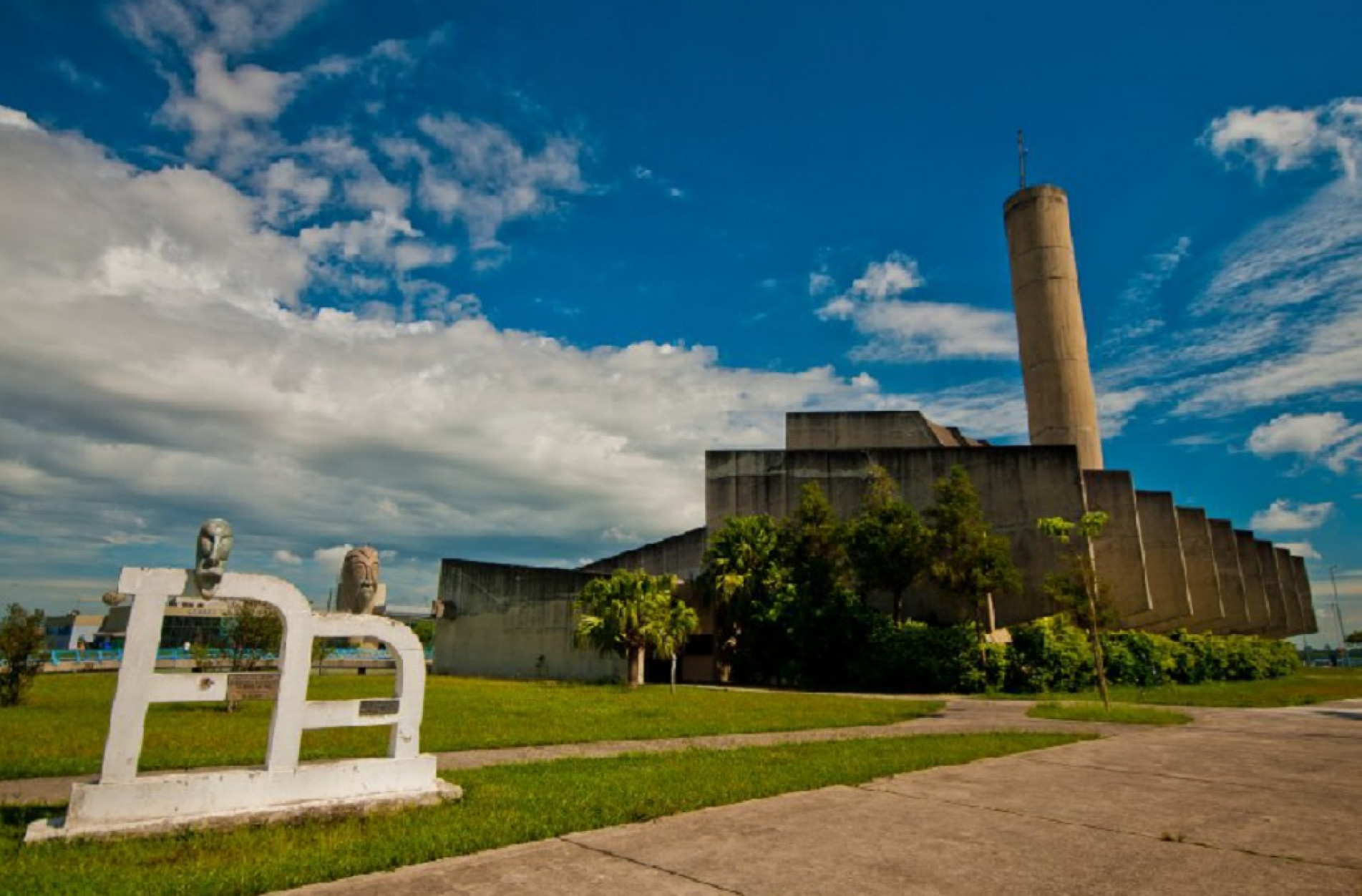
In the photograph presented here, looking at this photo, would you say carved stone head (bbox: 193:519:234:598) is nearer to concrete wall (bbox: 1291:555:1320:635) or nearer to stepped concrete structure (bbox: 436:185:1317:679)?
stepped concrete structure (bbox: 436:185:1317:679)

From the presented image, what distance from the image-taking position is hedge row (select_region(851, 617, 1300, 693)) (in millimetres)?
28953

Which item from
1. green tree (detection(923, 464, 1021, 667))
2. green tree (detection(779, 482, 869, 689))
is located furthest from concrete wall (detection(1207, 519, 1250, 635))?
green tree (detection(779, 482, 869, 689))

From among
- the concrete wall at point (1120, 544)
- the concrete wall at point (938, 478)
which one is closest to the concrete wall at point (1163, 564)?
the concrete wall at point (1120, 544)

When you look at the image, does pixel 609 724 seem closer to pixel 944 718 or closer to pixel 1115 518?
pixel 944 718

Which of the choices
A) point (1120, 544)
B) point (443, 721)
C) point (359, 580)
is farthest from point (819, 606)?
point (359, 580)

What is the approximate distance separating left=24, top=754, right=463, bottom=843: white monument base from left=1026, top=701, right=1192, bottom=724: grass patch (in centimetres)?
1473

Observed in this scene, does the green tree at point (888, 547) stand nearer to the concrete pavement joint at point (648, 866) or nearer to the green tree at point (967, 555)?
the green tree at point (967, 555)

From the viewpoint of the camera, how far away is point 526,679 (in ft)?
125

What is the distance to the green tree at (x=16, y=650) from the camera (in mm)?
18219

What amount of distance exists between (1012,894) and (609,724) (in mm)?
11328

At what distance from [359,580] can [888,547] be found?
27219mm

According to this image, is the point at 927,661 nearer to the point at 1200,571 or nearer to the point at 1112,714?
the point at 1112,714

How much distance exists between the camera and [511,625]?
40312mm

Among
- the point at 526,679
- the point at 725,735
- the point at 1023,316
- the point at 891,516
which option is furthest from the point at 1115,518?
the point at 725,735
